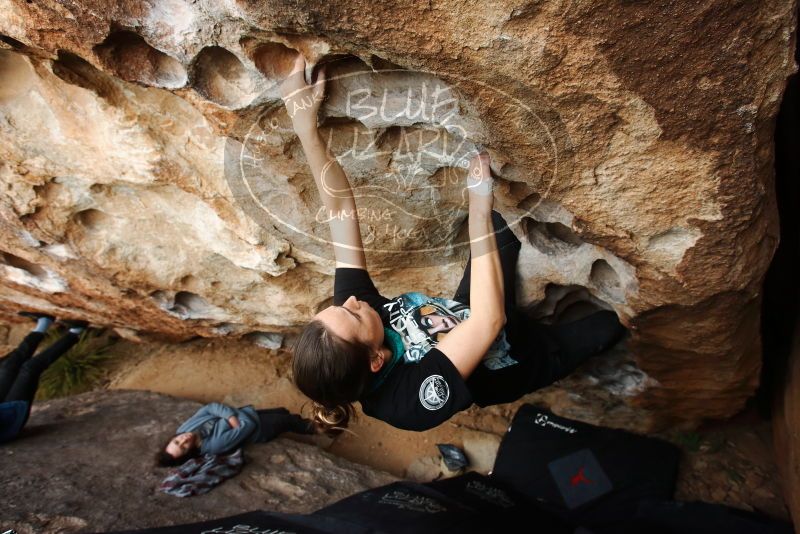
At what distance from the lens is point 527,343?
7.18 feet

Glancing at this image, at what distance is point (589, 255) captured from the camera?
6.88 ft

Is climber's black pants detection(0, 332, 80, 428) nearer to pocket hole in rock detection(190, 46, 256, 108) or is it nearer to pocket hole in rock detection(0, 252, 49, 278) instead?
pocket hole in rock detection(0, 252, 49, 278)

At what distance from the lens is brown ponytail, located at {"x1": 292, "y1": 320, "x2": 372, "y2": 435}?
1617 millimetres

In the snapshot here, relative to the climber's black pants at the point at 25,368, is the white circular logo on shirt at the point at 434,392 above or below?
below

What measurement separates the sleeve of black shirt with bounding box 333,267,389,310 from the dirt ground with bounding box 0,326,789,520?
1594 mm

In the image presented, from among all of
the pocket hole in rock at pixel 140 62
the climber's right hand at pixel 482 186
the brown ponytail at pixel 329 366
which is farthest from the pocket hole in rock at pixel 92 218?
the climber's right hand at pixel 482 186

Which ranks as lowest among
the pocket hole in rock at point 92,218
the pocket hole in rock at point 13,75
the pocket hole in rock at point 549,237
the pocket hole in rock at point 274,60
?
the pocket hole in rock at point 549,237

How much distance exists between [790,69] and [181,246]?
7.90 ft

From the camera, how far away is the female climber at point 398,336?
5.33ft

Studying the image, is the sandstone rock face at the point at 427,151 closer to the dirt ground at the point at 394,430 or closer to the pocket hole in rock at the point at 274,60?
the pocket hole in rock at the point at 274,60

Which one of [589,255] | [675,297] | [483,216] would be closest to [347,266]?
[483,216]

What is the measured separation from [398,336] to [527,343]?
628 mm

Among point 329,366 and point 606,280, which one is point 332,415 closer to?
point 329,366

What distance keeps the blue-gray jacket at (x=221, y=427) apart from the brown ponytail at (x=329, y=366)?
63.1 inches
